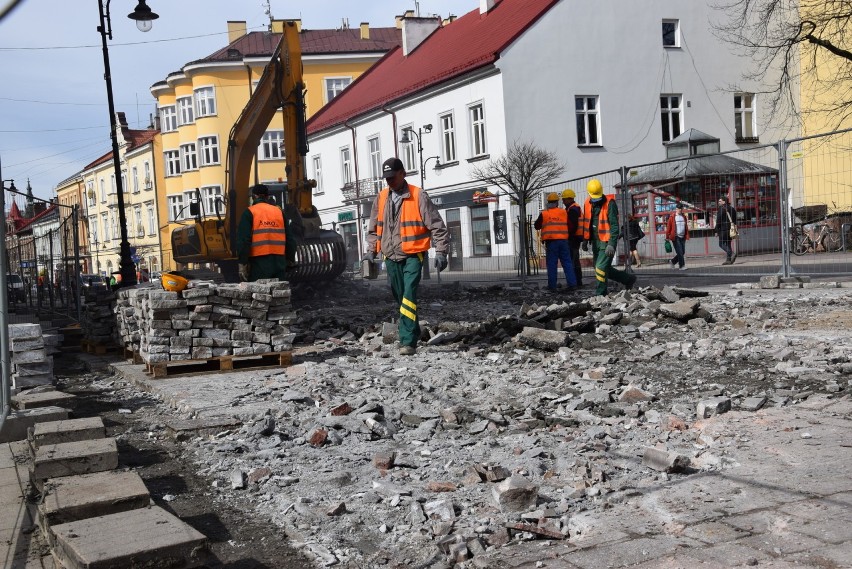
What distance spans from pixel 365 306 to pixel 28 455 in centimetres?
1084

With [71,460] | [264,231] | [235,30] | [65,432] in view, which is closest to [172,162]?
[235,30]

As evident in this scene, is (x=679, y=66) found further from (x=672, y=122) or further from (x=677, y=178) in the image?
(x=677, y=178)

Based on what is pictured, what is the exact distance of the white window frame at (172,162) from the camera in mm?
58094

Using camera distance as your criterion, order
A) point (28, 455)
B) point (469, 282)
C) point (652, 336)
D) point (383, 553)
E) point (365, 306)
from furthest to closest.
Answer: point (469, 282)
point (365, 306)
point (652, 336)
point (28, 455)
point (383, 553)

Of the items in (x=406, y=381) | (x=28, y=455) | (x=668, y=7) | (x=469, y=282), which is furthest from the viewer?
(x=668, y=7)

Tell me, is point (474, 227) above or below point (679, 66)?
below

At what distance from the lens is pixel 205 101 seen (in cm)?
5441

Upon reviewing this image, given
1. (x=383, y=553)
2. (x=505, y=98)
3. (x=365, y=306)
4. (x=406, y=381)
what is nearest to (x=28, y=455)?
(x=406, y=381)

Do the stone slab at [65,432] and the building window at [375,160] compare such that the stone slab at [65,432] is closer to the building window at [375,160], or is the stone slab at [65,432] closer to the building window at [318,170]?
the building window at [375,160]

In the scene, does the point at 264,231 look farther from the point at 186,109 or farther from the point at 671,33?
the point at 186,109

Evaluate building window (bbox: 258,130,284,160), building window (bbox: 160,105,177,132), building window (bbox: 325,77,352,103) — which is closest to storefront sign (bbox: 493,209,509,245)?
building window (bbox: 325,77,352,103)

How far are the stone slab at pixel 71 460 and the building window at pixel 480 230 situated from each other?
21604mm

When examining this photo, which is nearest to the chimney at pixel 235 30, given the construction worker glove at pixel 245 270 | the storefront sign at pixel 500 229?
the storefront sign at pixel 500 229

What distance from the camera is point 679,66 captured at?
111 feet
